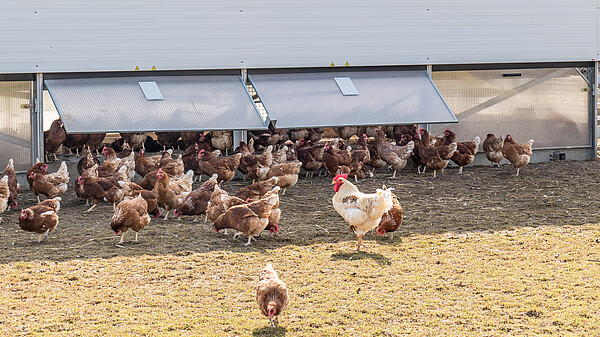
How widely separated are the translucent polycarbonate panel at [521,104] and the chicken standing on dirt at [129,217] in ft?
27.4

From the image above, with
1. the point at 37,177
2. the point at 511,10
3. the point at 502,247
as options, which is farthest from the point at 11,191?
the point at 511,10

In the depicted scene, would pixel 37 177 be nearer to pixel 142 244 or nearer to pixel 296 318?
pixel 142 244

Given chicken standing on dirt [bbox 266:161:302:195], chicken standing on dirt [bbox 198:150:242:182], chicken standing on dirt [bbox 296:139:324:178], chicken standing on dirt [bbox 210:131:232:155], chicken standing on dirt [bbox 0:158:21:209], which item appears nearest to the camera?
chicken standing on dirt [bbox 0:158:21:209]

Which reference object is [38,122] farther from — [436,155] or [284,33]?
[436,155]

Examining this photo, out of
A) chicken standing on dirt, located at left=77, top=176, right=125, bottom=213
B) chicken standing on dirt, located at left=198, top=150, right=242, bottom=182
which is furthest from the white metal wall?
chicken standing on dirt, located at left=77, top=176, right=125, bottom=213

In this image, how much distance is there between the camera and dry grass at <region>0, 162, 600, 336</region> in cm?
640

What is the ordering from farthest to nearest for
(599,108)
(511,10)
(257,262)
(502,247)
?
(599,108), (511,10), (502,247), (257,262)

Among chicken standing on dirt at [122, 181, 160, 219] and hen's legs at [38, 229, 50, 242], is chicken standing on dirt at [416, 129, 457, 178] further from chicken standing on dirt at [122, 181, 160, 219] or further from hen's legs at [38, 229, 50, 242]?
hen's legs at [38, 229, 50, 242]

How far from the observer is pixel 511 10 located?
15789 mm

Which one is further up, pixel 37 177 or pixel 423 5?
pixel 423 5

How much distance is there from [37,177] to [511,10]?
32.7ft

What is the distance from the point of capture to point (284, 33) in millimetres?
14672

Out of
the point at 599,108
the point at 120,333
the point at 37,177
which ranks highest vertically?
the point at 599,108

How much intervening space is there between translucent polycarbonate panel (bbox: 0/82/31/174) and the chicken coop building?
0.02 meters
